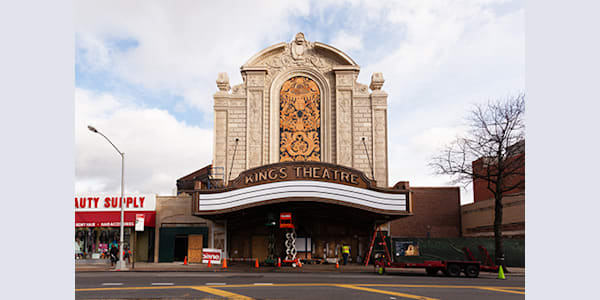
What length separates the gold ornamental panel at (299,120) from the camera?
3569 cm

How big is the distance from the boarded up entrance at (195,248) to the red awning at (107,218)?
135 inches

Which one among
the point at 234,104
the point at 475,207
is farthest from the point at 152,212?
the point at 475,207

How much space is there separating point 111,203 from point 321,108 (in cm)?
1768

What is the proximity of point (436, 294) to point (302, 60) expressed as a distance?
25.4 m

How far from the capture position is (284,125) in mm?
36062

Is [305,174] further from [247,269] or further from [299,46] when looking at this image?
[299,46]

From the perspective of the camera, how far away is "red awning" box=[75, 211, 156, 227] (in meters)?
35.0

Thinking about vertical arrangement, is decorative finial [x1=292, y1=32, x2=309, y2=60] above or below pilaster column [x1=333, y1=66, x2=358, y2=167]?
above

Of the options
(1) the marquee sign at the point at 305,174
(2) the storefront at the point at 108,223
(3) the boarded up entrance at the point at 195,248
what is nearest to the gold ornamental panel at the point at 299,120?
(1) the marquee sign at the point at 305,174

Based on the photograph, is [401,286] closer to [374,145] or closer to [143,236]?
[374,145]

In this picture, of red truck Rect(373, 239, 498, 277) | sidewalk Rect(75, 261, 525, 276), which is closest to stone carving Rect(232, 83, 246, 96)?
sidewalk Rect(75, 261, 525, 276)

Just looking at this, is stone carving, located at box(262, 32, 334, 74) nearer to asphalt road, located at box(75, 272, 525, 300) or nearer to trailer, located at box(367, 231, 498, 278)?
trailer, located at box(367, 231, 498, 278)

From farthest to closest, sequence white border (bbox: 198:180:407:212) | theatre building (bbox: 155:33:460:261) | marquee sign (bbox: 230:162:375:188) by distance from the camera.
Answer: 1. theatre building (bbox: 155:33:460:261)
2. marquee sign (bbox: 230:162:375:188)
3. white border (bbox: 198:180:407:212)

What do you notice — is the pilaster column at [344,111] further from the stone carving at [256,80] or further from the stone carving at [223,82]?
the stone carving at [223,82]
